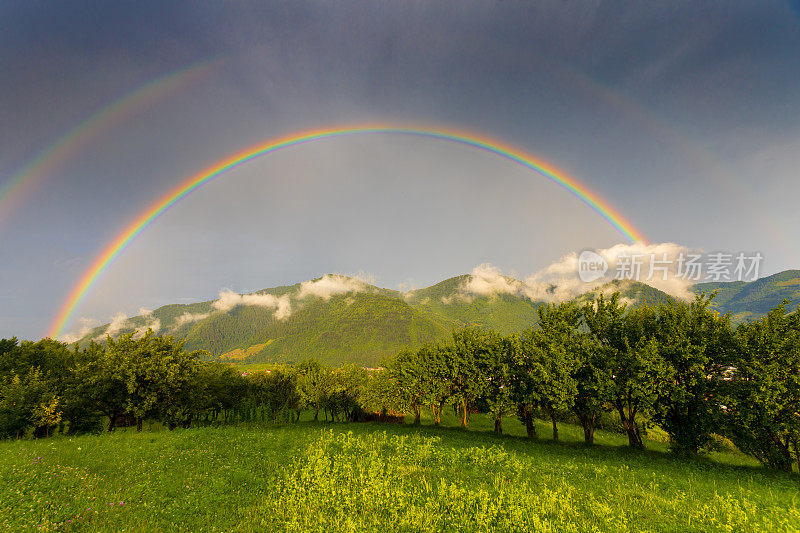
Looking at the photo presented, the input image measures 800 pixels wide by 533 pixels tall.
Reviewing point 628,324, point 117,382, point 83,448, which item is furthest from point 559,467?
point 117,382

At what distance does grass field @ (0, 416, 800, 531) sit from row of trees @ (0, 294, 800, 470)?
16.6 feet

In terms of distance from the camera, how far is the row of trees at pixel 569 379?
2523 centimetres

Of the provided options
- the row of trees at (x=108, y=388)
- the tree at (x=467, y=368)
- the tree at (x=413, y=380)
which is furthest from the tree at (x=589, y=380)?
the row of trees at (x=108, y=388)

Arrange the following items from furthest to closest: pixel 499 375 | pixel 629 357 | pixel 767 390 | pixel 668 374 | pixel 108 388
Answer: pixel 499 375
pixel 108 388
pixel 629 357
pixel 668 374
pixel 767 390

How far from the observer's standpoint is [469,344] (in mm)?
42750

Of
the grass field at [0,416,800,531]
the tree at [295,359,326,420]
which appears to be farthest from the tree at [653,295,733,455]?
the tree at [295,359,326,420]

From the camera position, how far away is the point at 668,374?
27500mm

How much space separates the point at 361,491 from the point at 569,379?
2510 cm

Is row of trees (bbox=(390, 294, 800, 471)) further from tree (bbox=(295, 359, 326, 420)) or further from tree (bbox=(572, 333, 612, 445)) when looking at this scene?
tree (bbox=(295, 359, 326, 420))

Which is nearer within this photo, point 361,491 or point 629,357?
point 361,491

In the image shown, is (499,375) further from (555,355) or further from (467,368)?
(555,355)

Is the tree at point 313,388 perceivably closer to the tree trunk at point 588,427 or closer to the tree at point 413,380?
the tree at point 413,380

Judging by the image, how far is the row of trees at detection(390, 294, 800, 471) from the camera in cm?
2430

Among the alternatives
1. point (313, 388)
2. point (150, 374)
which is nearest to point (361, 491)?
point (150, 374)
